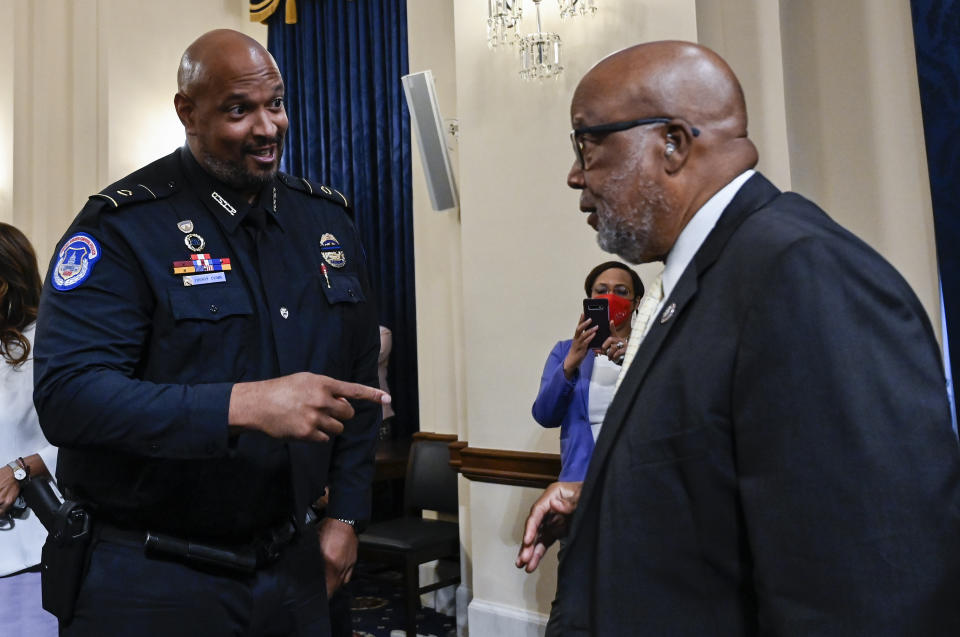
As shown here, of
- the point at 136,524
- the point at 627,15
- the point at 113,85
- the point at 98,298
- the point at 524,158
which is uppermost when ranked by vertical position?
the point at 113,85

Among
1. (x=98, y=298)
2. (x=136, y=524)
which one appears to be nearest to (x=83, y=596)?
(x=136, y=524)

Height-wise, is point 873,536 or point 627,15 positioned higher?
point 627,15

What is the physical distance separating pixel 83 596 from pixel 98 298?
55 centimetres

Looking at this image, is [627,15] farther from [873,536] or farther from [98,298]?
[873,536]

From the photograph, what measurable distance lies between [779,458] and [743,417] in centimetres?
6

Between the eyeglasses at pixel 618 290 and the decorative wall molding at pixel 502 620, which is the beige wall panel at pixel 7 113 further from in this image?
the eyeglasses at pixel 618 290

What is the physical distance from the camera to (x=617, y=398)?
1.10 metres

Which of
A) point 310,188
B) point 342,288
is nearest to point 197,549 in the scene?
point 342,288

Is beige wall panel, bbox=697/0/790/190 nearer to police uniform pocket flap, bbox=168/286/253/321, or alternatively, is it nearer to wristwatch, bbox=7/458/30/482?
police uniform pocket flap, bbox=168/286/253/321

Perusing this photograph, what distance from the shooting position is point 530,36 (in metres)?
3.33

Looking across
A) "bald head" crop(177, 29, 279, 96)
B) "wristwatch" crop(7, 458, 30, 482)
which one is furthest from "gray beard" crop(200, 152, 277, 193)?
"wristwatch" crop(7, 458, 30, 482)

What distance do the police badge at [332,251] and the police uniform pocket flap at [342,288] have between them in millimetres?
27

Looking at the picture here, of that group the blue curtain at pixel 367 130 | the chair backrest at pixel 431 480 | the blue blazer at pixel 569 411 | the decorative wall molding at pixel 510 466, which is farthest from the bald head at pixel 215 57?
the blue curtain at pixel 367 130

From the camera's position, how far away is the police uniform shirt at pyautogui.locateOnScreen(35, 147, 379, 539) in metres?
1.39
